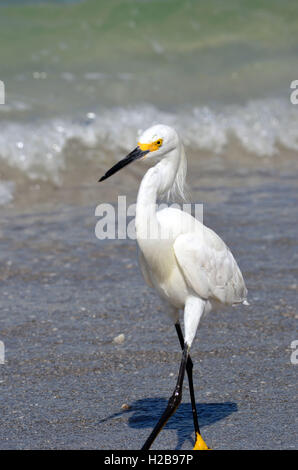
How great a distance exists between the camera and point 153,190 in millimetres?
3396

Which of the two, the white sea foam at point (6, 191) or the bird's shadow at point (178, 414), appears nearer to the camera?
the bird's shadow at point (178, 414)

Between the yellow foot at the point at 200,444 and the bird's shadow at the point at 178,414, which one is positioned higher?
the yellow foot at the point at 200,444

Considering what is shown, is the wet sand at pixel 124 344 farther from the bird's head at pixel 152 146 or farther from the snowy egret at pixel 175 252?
the bird's head at pixel 152 146

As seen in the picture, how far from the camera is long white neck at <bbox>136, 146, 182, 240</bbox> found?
11.1 feet

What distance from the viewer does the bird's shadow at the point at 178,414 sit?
3.64 meters

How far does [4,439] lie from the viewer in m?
3.44

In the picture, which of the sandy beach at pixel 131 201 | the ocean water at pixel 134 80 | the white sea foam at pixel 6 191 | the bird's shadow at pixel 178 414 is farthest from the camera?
the ocean water at pixel 134 80

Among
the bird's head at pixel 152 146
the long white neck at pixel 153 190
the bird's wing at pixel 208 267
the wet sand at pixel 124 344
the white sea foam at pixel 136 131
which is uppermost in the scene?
the bird's head at pixel 152 146

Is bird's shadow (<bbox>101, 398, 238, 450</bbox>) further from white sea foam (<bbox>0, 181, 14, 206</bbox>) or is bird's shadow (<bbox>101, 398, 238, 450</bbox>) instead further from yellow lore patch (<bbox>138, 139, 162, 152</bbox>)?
white sea foam (<bbox>0, 181, 14, 206</bbox>)

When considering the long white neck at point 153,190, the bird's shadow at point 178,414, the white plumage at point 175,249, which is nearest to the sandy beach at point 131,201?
the bird's shadow at point 178,414

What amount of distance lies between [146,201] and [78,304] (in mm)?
1678

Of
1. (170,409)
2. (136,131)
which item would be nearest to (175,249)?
(170,409)

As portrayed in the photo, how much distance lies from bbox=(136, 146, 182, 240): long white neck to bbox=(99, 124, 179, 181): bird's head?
0.05 meters

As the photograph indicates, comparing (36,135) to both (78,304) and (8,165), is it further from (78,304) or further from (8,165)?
(78,304)
